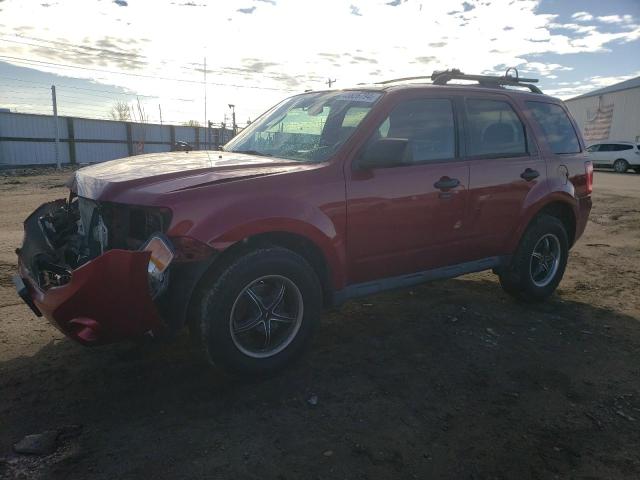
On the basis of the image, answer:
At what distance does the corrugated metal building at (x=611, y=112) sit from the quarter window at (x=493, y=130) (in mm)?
34317

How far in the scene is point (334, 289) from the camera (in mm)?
3459

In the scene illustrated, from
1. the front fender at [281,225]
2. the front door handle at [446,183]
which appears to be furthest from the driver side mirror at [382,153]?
the front door handle at [446,183]

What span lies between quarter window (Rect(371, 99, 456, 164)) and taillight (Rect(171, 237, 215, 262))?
5.35ft

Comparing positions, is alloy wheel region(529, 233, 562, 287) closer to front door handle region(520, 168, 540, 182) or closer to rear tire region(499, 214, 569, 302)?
rear tire region(499, 214, 569, 302)

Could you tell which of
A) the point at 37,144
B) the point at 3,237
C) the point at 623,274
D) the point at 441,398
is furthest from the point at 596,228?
the point at 37,144

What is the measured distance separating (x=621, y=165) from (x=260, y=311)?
28.0m

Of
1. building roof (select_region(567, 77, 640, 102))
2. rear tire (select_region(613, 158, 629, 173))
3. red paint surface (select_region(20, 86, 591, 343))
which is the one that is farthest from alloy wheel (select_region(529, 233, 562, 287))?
building roof (select_region(567, 77, 640, 102))

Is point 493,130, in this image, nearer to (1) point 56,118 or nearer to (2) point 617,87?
(1) point 56,118

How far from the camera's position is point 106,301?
101 inches

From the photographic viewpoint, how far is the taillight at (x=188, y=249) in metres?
2.72

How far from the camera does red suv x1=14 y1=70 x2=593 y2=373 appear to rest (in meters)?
2.73

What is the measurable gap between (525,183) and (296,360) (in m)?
2.66

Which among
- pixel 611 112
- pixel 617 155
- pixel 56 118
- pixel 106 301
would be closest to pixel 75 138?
pixel 56 118

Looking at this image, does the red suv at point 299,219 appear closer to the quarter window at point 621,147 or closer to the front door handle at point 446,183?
the front door handle at point 446,183
